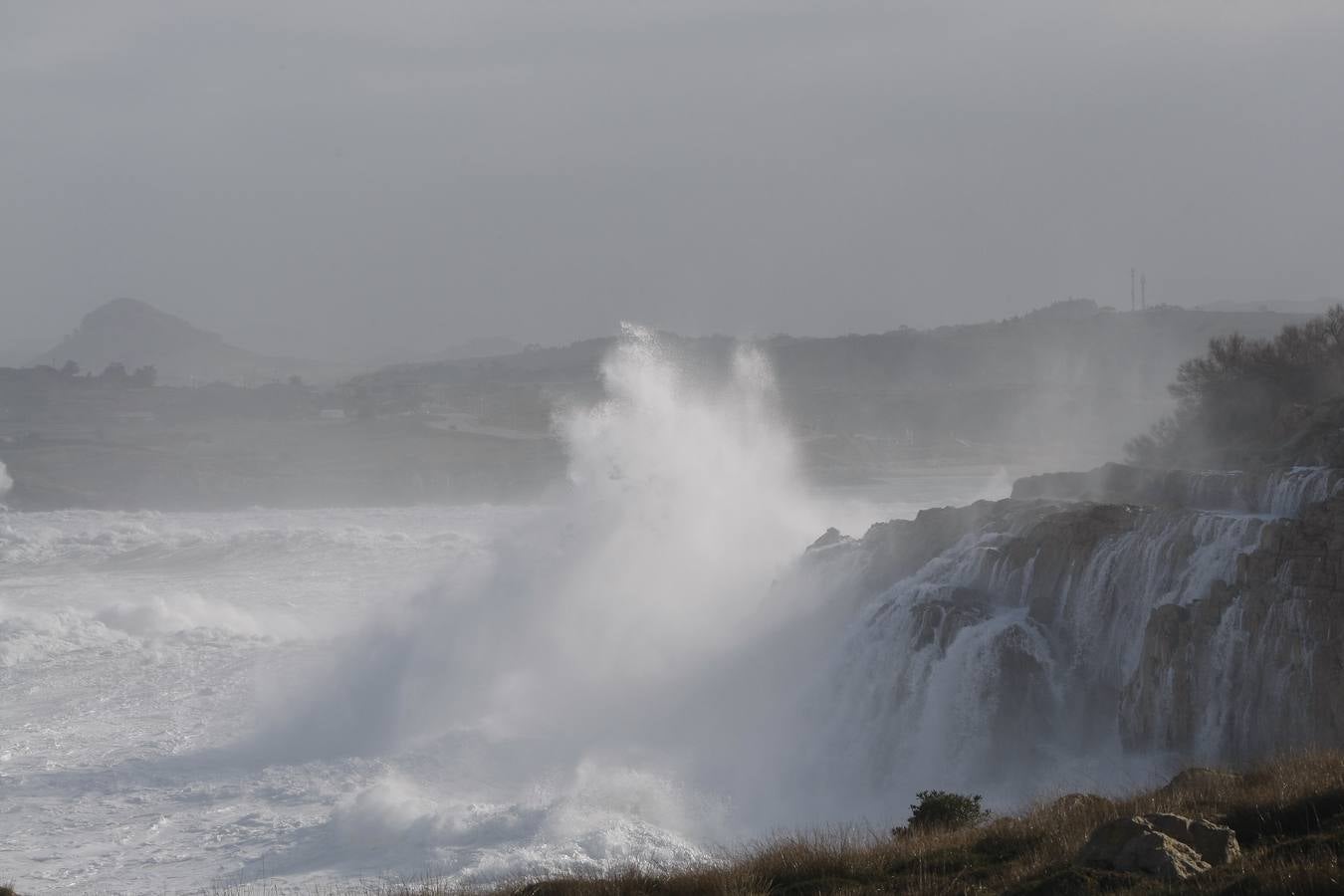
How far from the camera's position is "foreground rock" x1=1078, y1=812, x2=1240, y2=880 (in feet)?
18.4

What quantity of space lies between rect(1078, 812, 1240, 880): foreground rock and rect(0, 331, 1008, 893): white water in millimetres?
7108

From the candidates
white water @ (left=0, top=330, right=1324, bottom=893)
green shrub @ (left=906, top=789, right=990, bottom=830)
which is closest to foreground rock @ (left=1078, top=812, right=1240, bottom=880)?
green shrub @ (left=906, top=789, right=990, bottom=830)

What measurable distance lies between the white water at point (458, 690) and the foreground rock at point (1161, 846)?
7108 millimetres

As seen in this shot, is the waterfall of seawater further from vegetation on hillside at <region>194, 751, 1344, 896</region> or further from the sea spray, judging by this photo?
vegetation on hillside at <region>194, 751, 1344, 896</region>

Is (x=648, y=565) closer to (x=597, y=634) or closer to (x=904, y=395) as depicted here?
(x=597, y=634)

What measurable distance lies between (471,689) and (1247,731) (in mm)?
11962

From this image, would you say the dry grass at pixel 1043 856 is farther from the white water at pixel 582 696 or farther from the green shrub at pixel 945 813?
the white water at pixel 582 696

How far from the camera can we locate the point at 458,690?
20500 millimetres

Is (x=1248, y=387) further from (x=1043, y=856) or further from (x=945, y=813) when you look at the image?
(x=1043, y=856)

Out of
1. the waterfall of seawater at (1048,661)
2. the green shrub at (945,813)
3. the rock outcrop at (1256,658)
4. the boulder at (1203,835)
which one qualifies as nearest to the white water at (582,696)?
the waterfall of seawater at (1048,661)

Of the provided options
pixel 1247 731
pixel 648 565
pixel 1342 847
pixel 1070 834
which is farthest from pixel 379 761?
pixel 1342 847

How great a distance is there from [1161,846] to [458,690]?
16020 millimetres

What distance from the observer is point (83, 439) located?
7194 centimetres

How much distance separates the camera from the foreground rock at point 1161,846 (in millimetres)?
5621
